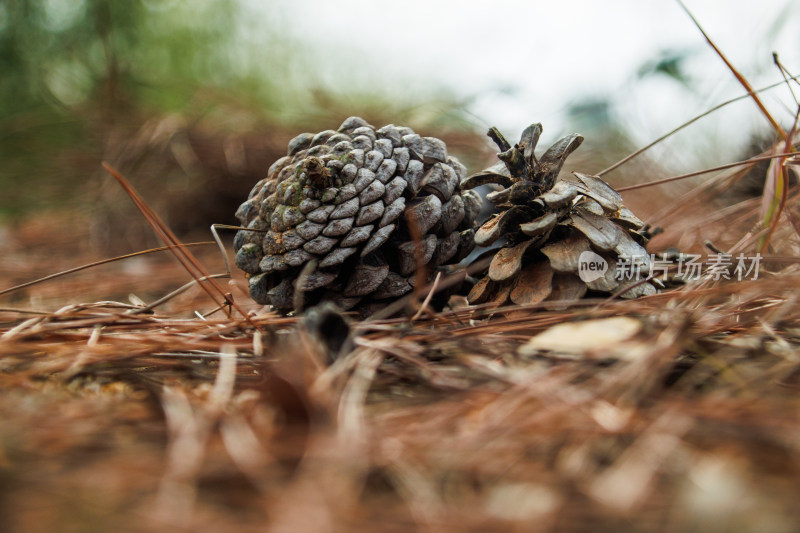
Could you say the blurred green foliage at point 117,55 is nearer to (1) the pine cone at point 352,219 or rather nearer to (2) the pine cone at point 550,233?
(1) the pine cone at point 352,219

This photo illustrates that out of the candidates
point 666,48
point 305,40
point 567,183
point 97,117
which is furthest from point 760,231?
point 305,40

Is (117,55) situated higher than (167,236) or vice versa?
(117,55)

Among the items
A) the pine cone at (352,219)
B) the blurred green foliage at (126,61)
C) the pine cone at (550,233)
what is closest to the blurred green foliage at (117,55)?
the blurred green foliage at (126,61)

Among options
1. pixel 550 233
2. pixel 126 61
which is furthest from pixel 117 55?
pixel 550 233

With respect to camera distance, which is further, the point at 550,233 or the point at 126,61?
the point at 126,61

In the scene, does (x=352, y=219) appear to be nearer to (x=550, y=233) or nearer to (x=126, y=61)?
(x=550, y=233)

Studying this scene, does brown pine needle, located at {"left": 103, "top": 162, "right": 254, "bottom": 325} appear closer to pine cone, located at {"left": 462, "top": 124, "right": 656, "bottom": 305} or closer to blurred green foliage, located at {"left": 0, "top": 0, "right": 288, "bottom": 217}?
pine cone, located at {"left": 462, "top": 124, "right": 656, "bottom": 305}
